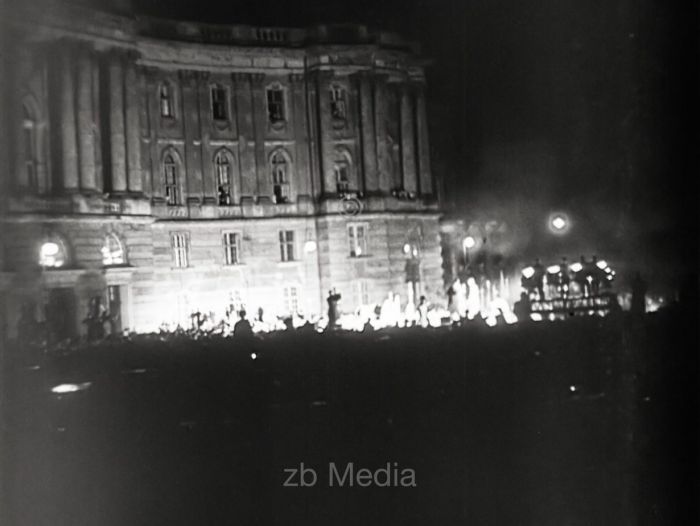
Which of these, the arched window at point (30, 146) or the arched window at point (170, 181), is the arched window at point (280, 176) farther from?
the arched window at point (30, 146)

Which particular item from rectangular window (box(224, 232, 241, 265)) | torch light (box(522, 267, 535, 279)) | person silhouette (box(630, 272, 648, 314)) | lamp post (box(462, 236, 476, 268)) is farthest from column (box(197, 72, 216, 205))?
person silhouette (box(630, 272, 648, 314))

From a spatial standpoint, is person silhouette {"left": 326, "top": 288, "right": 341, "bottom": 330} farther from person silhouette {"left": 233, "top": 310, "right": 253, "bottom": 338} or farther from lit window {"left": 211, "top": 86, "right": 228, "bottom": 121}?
lit window {"left": 211, "top": 86, "right": 228, "bottom": 121}

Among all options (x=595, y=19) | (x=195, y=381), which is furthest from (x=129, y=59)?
(x=595, y=19)

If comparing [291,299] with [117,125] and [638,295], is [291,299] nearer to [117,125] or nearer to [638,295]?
[117,125]

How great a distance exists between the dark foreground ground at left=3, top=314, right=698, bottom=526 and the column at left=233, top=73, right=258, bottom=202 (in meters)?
0.48

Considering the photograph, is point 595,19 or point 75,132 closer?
point 75,132

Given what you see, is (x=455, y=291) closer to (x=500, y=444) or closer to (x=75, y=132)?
(x=500, y=444)

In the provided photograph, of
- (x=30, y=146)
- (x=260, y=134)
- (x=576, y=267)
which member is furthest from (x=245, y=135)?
(x=576, y=267)

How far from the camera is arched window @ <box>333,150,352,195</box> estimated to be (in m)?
2.54

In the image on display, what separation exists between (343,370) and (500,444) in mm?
542

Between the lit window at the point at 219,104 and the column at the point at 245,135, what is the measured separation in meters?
0.04

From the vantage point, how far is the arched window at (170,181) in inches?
97.1

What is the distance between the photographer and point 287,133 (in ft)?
8.30

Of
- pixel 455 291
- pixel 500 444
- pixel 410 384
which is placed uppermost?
pixel 455 291
